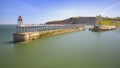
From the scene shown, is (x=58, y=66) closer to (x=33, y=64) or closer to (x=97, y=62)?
(x=33, y=64)

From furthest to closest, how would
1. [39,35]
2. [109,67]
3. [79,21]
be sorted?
[79,21] → [39,35] → [109,67]

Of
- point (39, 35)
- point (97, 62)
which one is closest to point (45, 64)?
point (97, 62)

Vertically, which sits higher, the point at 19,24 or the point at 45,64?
the point at 19,24

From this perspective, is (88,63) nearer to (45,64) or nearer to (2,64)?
(45,64)

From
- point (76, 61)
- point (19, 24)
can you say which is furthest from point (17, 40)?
point (76, 61)

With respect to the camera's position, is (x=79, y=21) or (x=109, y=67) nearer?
(x=109, y=67)

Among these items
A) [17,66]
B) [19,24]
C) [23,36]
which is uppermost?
[19,24]

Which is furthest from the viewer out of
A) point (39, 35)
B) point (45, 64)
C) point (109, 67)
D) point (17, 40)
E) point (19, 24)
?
point (39, 35)

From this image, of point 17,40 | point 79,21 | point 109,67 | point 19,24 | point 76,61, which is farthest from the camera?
point 79,21

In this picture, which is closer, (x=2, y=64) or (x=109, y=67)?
(x=109, y=67)
